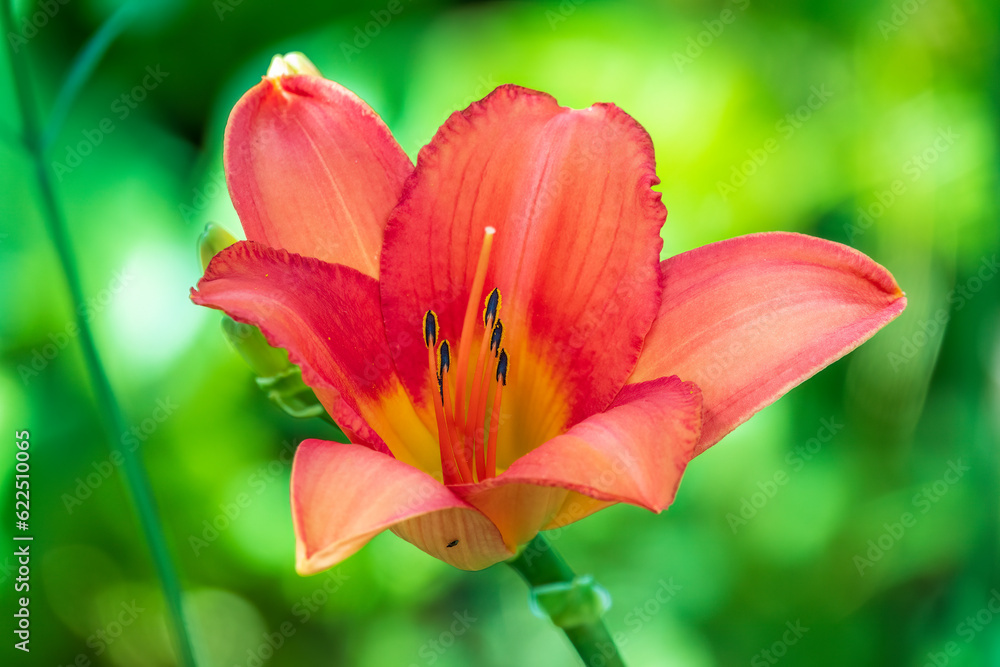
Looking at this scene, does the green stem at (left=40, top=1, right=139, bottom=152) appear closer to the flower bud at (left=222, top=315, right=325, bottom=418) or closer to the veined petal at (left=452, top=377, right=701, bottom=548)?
the flower bud at (left=222, top=315, right=325, bottom=418)

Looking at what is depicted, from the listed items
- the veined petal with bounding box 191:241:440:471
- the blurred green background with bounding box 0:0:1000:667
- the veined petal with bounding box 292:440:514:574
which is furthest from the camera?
the blurred green background with bounding box 0:0:1000:667

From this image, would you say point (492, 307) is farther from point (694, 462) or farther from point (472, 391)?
point (694, 462)

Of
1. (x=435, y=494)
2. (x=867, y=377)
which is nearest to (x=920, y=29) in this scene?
(x=867, y=377)

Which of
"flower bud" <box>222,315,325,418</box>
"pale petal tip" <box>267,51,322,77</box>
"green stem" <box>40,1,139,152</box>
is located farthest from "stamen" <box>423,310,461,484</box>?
"green stem" <box>40,1,139,152</box>

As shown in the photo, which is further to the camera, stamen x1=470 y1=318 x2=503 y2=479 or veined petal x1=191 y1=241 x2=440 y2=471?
stamen x1=470 y1=318 x2=503 y2=479

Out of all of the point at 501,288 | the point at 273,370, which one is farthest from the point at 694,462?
the point at 273,370

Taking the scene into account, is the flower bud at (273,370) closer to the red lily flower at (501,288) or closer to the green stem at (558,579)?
the red lily flower at (501,288)
